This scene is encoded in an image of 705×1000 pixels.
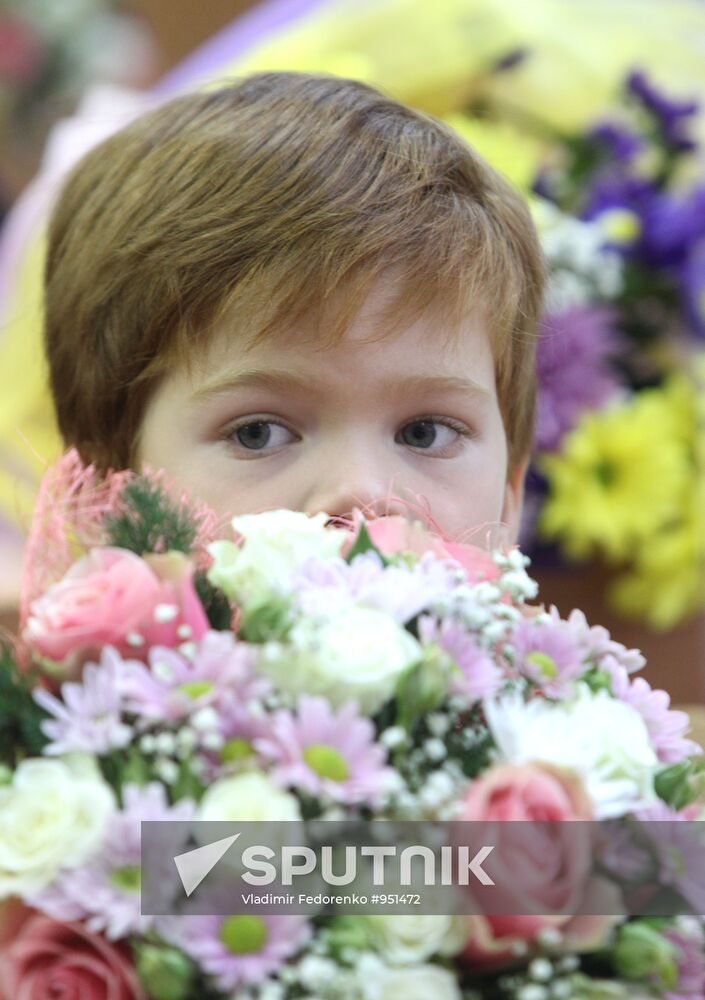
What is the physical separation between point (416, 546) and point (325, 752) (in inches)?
10.1

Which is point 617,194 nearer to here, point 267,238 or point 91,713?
point 267,238

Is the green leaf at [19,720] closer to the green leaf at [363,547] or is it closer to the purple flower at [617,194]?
the green leaf at [363,547]

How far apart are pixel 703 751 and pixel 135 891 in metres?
0.46

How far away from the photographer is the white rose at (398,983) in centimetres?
72

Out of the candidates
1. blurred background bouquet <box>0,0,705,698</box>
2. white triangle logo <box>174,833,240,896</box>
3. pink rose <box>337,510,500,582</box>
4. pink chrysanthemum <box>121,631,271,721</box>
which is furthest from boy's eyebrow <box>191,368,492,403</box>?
blurred background bouquet <box>0,0,705,698</box>

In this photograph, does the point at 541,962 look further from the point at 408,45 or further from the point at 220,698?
the point at 408,45

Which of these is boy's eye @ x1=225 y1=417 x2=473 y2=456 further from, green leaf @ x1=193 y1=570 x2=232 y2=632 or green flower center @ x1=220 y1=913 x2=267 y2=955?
green flower center @ x1=220 y1=913 x2=267 y2=955

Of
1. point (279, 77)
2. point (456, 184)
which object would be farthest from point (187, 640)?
point (279, 77)

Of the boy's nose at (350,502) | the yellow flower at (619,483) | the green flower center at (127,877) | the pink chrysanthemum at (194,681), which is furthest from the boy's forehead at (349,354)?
the yellow flower at (619,483)

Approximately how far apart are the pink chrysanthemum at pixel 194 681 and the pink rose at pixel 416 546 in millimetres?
185

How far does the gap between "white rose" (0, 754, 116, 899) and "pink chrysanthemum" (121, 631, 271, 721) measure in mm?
48

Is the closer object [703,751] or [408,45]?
[703,751]

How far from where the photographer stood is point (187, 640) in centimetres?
85

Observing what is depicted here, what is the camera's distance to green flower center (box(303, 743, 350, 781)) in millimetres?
759
